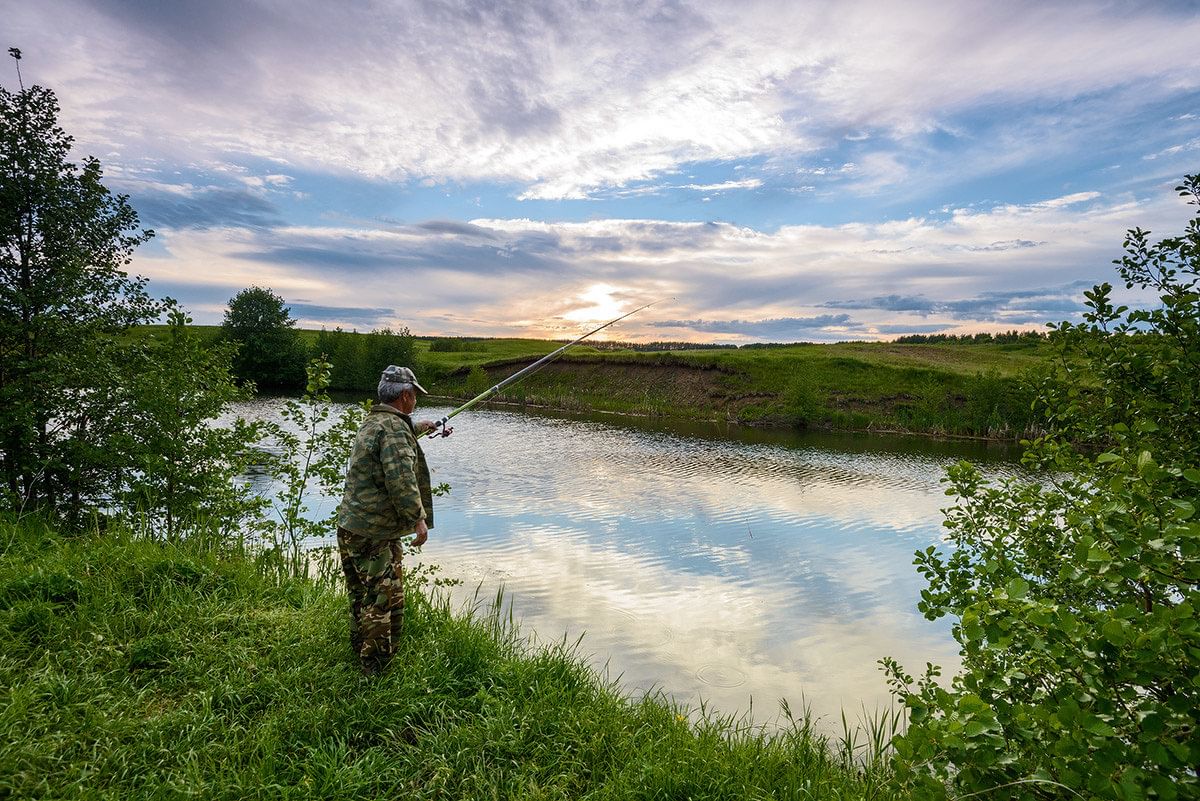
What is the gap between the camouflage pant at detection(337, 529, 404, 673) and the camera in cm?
595

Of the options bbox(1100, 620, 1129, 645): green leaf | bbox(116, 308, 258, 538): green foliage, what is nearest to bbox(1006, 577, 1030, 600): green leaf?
bbox(1100, 620, 1129, 645): green leaf

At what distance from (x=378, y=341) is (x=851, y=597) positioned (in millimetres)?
72499

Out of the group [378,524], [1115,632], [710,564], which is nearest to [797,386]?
[710,564]

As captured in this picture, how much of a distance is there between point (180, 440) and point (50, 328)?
3039 mm

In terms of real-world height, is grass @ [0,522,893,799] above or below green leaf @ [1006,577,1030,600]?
below

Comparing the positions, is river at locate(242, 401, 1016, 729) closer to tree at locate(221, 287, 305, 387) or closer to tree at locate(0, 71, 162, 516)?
tree at locate(0, 71, 162, 516)

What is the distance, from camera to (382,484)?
626 cm

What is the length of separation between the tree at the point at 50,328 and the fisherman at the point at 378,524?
708cm

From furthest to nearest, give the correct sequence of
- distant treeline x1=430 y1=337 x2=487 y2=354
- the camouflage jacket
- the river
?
distant treeline x1=430 y1=337 x2=487 y2=354 → the river → the camouflage jacket

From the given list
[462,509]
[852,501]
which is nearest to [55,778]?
[462,509]

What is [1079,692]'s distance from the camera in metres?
2.72

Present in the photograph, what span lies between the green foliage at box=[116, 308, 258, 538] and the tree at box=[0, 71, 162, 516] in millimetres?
556

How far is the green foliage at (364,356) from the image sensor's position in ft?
243

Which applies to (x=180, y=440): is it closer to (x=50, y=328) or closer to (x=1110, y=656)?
(x=50, y=328)
